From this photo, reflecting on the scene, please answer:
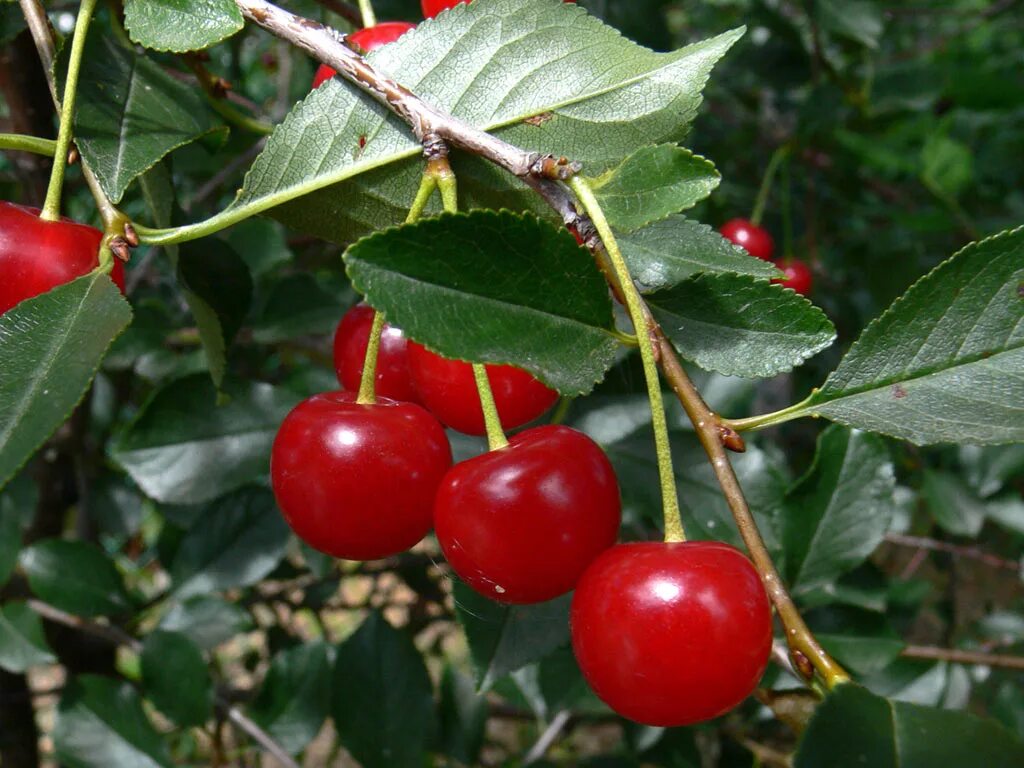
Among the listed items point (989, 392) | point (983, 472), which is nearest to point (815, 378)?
point (983, 472)

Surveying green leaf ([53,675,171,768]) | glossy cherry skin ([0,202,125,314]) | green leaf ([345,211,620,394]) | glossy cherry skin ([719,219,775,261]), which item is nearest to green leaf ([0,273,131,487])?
glossy cherry skin ([0,202,125,314])

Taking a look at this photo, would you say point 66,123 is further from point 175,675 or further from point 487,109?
point 175,675

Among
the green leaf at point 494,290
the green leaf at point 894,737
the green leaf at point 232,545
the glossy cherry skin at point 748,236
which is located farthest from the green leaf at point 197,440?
the glossy cherry skin at point 748,236

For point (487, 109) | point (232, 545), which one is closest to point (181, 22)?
point (487, 109)

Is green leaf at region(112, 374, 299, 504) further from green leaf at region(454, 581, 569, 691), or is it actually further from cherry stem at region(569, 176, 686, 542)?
cherry stem at region(569, 176, 686, 542)

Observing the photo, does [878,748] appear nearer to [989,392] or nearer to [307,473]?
[989,392]

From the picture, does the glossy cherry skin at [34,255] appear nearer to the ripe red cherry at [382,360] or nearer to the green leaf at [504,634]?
the ripe red cherry at [382,360]
